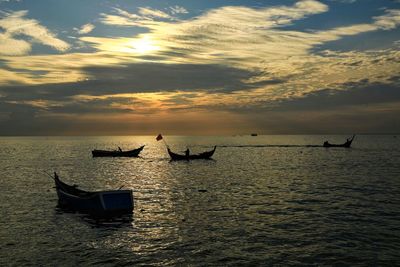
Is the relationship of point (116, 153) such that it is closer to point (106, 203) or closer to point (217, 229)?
point (106, 203)

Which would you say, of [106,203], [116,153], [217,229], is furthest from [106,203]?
[116,153]

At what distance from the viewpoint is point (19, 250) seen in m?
18.8

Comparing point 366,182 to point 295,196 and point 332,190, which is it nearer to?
point 332,190

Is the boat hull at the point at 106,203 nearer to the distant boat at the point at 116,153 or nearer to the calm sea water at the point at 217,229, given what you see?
the calm sea water at the point at 217,229

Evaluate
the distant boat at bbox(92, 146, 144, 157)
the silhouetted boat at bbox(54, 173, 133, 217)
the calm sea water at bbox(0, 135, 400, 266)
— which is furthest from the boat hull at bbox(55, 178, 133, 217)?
the distant boat at bbox(92, 146, 144, 157)

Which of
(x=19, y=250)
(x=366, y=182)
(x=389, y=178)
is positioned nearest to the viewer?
(x=19, y=250)

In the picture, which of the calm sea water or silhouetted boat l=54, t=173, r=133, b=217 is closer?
the calm sea water

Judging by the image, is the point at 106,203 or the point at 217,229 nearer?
the point at 217,229

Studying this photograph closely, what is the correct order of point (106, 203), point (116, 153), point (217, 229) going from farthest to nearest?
point (116, 153) < point (106, 203) < point (217, 229)

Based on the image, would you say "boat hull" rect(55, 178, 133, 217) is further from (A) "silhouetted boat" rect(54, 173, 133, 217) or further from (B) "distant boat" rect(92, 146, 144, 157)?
(B) "distant boat" rect(92, 146, 144, 157)

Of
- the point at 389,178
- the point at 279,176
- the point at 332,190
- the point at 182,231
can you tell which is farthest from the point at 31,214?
the point at 389,178

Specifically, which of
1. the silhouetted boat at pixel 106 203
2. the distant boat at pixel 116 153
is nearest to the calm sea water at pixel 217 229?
the silhouetted boat at pixel 106 203

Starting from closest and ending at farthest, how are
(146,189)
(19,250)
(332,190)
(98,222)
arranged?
(19,250) → (98,222) → (332,190) → (146,189)

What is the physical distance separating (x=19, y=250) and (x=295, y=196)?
80.4 feet
